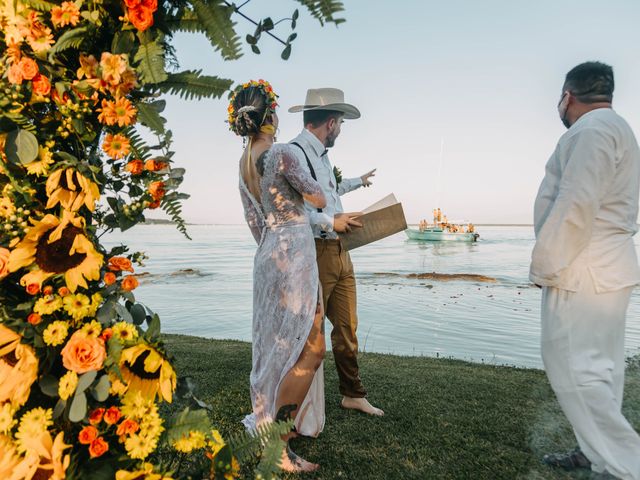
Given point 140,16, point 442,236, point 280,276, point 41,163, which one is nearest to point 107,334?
point 41,163

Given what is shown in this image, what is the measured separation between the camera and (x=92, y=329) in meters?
1.17

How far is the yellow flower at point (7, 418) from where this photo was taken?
1104 millimetres

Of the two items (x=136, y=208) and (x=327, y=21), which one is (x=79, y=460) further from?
(x=327, y=21)

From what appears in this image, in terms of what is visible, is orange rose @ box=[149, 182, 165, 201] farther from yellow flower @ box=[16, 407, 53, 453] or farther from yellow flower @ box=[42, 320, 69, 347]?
yellow flower @ box=[16, 407, 53, 453]

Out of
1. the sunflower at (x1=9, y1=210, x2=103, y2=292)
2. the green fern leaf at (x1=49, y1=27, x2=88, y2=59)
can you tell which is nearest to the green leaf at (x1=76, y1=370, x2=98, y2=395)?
the sunflower at (x1=9, y1=210, x2=103, y2=292)

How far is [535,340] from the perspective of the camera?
355 inches

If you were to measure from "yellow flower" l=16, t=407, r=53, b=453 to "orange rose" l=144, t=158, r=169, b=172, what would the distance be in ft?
2.15

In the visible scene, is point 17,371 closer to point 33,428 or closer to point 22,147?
point 33,428

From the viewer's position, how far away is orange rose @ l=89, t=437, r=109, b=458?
1100 millimetres

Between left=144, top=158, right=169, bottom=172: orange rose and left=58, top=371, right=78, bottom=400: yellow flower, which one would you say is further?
left=144, top=158, right=169, bottom=172: orange rose

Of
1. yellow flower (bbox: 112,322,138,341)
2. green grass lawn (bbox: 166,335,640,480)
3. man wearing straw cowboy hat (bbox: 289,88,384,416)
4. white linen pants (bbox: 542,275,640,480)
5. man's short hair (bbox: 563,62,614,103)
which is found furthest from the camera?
man wearing straw cowboy hat (bbox: 289,88,384,416)

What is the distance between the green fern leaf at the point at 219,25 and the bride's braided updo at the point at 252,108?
1602 mm

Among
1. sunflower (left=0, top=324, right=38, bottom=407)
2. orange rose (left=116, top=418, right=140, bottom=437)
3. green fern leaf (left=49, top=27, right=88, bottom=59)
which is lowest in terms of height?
orange rose (left=116, top=418, right=140, bottom=437)

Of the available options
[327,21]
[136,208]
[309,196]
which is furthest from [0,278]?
[309,196]
